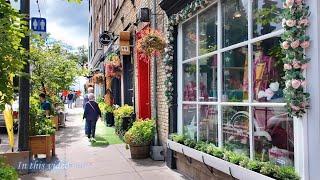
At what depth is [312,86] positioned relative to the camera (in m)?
3.64

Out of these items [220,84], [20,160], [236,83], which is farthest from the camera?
[20,160]

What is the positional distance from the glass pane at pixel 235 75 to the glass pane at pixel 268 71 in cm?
26

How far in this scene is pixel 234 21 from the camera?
17.7 ft

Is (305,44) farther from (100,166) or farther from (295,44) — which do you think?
(100,166)

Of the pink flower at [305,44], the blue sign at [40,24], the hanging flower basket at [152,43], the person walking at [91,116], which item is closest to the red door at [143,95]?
the person walking at [91,116]

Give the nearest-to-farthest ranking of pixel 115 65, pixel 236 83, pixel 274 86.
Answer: pixel 274 86
pixel 236 83
pixel 115 65

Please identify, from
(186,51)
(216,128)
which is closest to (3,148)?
(186,51)

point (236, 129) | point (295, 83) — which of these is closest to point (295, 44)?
point (295, 83)

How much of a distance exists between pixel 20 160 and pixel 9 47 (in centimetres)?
413

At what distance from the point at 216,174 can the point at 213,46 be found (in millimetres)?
2039

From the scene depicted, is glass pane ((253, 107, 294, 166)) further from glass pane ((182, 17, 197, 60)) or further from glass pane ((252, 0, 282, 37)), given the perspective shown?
glass pane ((182, 17, 197, 60))

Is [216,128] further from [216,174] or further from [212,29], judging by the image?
[212,29]

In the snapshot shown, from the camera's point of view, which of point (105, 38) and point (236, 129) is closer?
point (236, 129)

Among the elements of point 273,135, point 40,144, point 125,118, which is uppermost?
point 273,135
